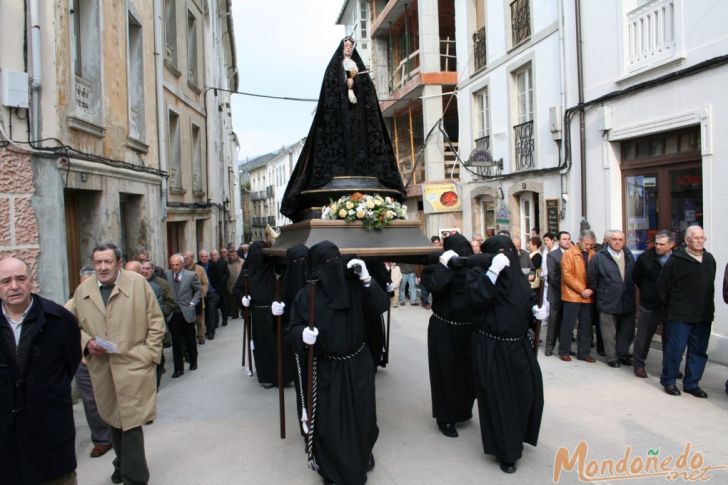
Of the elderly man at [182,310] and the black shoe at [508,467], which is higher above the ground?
the elderly man at [182,310]

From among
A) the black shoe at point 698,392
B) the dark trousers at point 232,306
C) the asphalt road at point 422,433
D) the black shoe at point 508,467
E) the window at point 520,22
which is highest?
the window at point 520,22

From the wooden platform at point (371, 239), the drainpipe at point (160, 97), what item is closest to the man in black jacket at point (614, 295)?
the wooden platform at point (371, 239)

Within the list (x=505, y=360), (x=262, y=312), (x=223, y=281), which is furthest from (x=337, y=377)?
(x=223, y=281)

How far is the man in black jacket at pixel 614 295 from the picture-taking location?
25.6 feet

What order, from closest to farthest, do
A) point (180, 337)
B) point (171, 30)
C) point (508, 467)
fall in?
1. point (508, 467)
2. point (180, 337)
3. point (171, 30)

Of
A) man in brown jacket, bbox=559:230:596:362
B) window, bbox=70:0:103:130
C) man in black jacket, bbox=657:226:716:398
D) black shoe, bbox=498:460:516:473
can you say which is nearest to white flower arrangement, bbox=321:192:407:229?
black shoe, bbox=498:460:516:473

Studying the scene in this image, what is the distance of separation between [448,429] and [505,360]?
3.88ft

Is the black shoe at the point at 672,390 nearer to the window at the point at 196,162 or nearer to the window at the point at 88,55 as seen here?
the window at the point at 88,55

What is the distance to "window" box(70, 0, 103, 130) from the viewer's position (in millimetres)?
8547

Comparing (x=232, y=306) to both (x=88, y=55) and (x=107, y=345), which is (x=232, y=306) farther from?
(x=107, y=345)

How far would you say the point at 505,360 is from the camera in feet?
15.8

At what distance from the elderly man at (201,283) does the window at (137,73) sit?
2839 mm

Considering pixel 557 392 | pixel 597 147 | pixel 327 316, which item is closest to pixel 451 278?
pixel 327 316

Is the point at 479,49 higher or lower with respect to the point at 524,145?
higher
